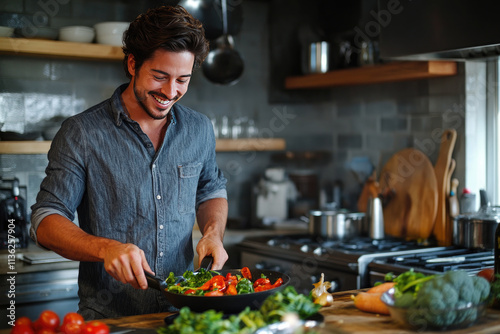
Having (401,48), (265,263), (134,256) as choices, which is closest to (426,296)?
(134,256)

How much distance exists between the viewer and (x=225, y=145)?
3.88m

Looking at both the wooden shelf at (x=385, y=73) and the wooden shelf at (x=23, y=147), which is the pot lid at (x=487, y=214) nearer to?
the wooden shelf at (x=385, y=73)

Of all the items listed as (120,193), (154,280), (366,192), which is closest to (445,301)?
(154,280)

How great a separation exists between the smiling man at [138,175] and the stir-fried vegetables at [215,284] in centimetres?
21

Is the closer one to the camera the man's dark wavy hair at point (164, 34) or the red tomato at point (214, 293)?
the red tomato at point (214, 293)

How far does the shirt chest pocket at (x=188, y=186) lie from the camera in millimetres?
2246

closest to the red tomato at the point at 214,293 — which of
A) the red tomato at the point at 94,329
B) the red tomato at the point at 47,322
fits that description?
the red tomato at the point at 94,329

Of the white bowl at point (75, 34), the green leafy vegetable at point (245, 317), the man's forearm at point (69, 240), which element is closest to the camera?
the green leafy vegetable at point (245, 317)

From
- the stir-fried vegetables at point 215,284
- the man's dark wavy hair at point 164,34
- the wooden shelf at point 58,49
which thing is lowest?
the stir-fried vegetables at point 215,284

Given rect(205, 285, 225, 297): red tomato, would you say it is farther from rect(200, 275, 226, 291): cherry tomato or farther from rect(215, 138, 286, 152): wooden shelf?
rect(215, 138, 286, 152): wooden shelf

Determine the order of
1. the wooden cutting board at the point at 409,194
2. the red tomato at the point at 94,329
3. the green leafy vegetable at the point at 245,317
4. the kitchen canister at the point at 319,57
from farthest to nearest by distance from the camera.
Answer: the kitchen canister at the point at 319,57 < the wooden cutting board at the point at 409,194 < the red tomato at the point at 94,329 < the green leafy vegetable at the point at 245,317

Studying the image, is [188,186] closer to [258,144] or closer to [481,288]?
[481,288]

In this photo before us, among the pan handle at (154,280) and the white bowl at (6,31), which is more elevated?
the white bowl at (6,31)

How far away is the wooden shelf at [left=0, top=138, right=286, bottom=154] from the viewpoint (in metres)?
3.28
